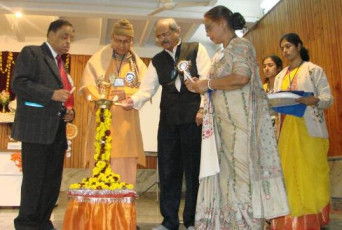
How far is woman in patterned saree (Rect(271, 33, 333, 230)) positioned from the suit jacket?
158 centimetres

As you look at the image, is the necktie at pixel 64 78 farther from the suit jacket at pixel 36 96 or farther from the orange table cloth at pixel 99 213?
the orange table cloth at pixel 99 213

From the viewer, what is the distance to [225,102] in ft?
6.73

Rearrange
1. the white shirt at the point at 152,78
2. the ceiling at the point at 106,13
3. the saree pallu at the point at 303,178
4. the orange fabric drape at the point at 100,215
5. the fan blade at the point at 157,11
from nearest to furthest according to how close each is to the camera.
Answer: the orange fabric drape at the point at 100,215 < the saree pallu at the point at 303,178 < the white shirt at the point at 152,78 < the fan blade at the point at 157,11 < the ceiling at the point at 106,13

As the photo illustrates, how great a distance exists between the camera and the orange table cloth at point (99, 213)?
2156 millimetres

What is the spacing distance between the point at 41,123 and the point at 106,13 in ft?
12.8

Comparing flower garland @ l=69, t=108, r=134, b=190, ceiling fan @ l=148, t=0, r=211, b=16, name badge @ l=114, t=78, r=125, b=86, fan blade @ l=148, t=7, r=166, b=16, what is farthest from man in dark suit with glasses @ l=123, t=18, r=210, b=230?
fan blade @ l=148, t=7, r=166, b=16

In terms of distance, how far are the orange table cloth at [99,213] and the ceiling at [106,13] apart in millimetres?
3770

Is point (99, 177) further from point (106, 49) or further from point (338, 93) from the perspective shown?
point (338, 93)

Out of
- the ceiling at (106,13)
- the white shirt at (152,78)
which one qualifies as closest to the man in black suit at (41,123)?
the white shirt at (152,78)

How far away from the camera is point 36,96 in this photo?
241cm

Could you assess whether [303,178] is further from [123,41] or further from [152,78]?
[123,41]

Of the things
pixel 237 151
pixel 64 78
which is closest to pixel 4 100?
pixel 64 78

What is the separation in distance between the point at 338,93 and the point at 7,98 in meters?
5.49

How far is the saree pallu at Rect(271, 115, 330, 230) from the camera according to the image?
2611 millimetres
